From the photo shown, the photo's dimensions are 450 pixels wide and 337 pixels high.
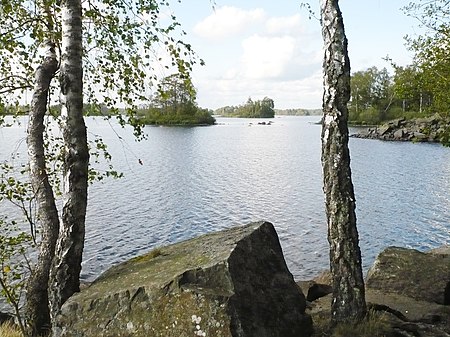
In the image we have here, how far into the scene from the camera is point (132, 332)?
5.62 metres

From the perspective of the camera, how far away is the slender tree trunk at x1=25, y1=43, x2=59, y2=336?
26.1ft

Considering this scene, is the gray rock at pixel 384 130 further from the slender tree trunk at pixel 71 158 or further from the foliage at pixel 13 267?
the slender tree trunk at pixel 71 158

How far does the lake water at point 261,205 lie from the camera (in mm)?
22062

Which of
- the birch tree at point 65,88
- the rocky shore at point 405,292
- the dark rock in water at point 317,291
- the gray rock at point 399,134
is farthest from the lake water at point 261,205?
the gray rock at point 399,134

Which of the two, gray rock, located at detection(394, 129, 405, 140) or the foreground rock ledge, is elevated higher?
the foreground rock ledge

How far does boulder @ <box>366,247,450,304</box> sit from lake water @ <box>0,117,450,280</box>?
696 centimetres

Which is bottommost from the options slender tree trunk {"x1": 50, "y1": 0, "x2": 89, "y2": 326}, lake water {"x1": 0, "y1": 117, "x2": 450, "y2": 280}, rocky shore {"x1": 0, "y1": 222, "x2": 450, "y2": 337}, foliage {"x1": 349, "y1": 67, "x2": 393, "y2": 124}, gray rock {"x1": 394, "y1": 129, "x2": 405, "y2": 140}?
lake water {"x1": 0, "y1": 117, "x2": 450, "y2": 280}

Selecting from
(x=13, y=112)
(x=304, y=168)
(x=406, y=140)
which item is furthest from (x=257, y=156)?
(x=13, y=112)

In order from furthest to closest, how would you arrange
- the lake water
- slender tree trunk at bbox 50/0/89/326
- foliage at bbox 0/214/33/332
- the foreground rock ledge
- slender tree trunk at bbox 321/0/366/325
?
the lake water
foliage at bbox 0/214/33/332
slender tree trunk at bbox 321/0/366/325
slender tree trunk at bbox 50/0/89/326
the foreground rock ledge

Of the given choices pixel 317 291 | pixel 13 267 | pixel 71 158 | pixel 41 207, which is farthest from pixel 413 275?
pixel 13 267

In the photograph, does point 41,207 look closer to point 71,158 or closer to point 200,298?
point 71,158

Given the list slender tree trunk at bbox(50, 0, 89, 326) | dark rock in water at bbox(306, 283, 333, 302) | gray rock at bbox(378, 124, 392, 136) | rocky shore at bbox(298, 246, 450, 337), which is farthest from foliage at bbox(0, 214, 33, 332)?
gray rock at bbox(378, 124, 392, 136)

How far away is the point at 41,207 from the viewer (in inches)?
322

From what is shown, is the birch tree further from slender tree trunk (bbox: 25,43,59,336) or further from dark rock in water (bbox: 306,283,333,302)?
dark rock in water (bbox: 306,283,333,302)
